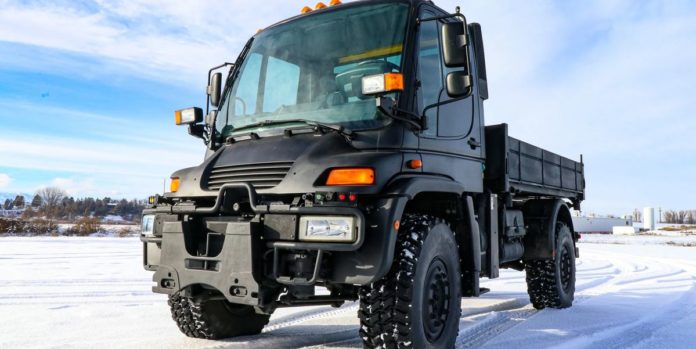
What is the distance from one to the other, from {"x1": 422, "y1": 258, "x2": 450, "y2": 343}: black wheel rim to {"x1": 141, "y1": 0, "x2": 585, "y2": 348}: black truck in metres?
0.01

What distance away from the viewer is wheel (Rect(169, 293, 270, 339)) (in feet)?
14.6

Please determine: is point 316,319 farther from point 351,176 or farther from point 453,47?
point 453,47

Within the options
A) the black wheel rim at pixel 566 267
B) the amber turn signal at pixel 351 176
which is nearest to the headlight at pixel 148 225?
the amber turn signal at pixel 351 176

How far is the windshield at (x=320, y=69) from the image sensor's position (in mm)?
3820

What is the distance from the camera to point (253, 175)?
365 centimetres

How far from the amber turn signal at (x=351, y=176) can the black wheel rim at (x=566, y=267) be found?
4.82 m

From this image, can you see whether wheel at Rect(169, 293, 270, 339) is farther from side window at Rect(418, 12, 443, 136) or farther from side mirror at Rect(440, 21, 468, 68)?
side mirror at Rect(440, 21, 468, 68)

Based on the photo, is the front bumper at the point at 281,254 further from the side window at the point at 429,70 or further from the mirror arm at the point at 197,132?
the mirror arm at the point at 197,132

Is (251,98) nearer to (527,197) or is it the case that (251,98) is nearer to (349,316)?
(349,316)

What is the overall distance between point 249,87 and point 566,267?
16.6 ft

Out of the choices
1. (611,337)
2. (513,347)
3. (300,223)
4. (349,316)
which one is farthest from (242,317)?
(611,337)

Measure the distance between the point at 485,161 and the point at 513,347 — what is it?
5.84 feet

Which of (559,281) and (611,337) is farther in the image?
(559,281)

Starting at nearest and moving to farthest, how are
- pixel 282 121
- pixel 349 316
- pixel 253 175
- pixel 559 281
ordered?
pixel 253 175 < pixel 282 121 < pixel 349 316 < pixel 559 281
